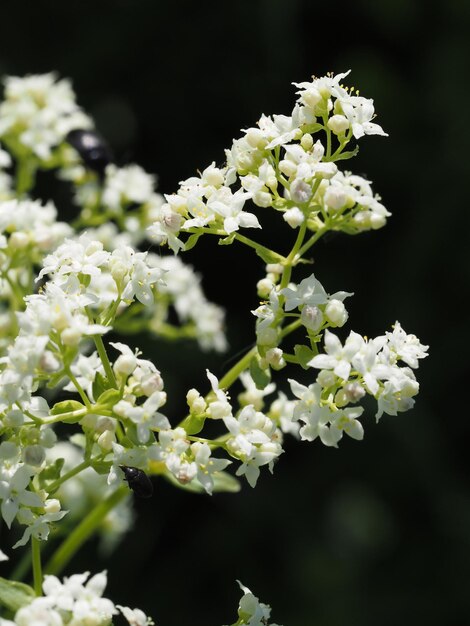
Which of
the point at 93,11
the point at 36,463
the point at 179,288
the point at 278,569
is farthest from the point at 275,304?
the point at 93,11

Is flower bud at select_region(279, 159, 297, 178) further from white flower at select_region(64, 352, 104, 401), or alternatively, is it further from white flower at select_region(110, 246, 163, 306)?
white flower at select_region(64, 352, 104, 401)

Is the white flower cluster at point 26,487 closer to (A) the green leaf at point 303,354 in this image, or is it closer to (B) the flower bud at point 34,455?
(B) the flower bud at point 34,455

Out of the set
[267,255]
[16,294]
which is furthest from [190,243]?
[16,294]

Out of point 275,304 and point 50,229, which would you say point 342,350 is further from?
point 50,229

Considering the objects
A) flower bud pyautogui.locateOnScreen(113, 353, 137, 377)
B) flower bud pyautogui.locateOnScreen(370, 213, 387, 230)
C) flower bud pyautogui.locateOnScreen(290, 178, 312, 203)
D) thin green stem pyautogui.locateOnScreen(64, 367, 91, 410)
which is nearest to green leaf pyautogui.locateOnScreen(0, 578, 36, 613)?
thin green stem pyautogui.locateOnScreen(64, 367, 91, 410)

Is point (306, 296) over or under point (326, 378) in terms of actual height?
over

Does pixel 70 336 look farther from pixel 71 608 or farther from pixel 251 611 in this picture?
pixel 251 611

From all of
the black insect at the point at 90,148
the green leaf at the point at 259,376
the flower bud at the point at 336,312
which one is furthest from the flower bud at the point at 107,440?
the black insect at the point at 90,148
